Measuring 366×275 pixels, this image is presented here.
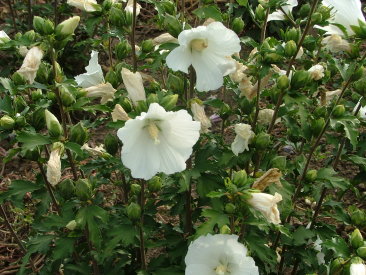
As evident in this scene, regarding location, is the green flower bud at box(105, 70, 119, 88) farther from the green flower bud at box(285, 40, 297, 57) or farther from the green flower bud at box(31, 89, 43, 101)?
the green flower bud at box(285, 40, 297, 57)

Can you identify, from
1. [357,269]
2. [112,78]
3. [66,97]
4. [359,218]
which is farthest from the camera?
[359,218]

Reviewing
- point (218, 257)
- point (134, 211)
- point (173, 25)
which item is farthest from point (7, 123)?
point (218, 257)

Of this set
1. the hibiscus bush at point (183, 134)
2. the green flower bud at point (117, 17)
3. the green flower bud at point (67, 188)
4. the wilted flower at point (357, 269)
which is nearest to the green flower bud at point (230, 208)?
the hibiscus bush at point (183, 134)

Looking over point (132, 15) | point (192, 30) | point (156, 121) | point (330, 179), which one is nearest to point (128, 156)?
point (156, 121)

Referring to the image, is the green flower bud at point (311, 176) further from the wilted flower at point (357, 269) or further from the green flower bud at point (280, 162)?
the wilted flower at point (357, 269)

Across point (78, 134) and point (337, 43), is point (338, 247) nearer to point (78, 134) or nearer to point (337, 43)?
point (337, 43)

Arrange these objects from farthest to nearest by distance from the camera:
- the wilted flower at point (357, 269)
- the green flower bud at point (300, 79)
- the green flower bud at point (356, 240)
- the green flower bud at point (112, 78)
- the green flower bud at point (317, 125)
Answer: the green flower bud at point (317, 125)
the green flower bud at point (112, 78)
the green flower bud at point (300, 79)
the green flower bud at point (356, 240)
the wilted flower at point (357, 269)

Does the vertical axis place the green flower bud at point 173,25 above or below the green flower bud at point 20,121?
above
